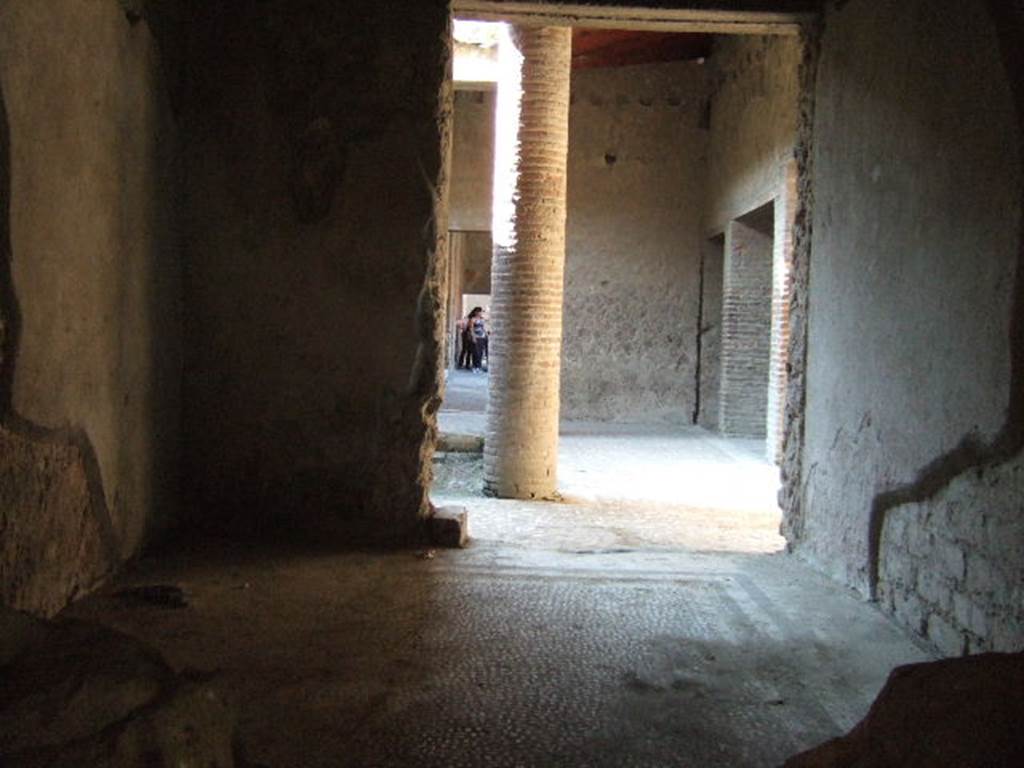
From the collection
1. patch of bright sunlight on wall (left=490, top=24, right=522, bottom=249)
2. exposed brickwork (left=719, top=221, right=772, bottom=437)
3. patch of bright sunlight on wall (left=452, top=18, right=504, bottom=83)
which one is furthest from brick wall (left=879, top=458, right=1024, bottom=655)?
exposed brickwork (left=719, top=221, right=772, bottom=437)

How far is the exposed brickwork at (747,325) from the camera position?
11672 mm

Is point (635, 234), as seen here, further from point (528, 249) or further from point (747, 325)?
point (528, 249)

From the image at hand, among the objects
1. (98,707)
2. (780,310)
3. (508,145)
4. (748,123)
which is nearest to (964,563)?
(98,707)

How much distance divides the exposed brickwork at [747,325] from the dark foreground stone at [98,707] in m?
10.4

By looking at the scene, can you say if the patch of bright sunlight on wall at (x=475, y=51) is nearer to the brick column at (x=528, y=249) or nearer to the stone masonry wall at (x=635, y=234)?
the brick column at (x=528, y=249)

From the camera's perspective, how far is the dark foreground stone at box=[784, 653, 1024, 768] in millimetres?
1672

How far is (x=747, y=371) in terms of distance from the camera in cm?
1180

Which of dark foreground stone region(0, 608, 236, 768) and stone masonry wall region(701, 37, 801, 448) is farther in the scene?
stone masonry wall region(701, 37, 801, 448)

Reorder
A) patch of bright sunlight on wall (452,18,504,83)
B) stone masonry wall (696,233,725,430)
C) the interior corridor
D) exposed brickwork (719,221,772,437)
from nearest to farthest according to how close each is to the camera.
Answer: the interior corridor
patch of bright sunlight on wall (452,18,504,83)
exposed brickwork (719,221,772,437)
stone masonry wall (696,233,725,430)

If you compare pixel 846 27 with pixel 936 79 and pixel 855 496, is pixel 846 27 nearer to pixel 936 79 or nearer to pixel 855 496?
pixel 936 79

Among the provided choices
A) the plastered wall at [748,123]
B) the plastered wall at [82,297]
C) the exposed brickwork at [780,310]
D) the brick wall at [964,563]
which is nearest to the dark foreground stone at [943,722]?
the brick wall at [964,563]

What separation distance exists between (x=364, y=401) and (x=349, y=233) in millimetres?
749

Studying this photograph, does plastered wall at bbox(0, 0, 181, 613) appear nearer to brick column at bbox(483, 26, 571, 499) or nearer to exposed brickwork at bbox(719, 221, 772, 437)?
brick column at bbox(483, 26, 571, 499)

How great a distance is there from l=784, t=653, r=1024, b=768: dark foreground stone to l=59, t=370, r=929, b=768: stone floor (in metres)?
0.47
